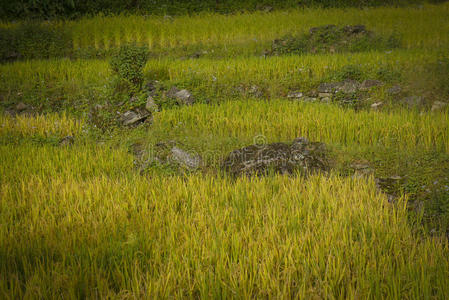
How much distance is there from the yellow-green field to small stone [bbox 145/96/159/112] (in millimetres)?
312

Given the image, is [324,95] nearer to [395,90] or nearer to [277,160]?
[395,90]

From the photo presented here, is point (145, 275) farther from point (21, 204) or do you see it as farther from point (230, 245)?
point (21, 204)

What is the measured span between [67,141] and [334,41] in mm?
6430

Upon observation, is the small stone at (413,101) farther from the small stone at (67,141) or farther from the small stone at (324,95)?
the small stone at (67,141)

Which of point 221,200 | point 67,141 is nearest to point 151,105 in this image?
point 67,141

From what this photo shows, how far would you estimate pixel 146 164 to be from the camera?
15.2 feet

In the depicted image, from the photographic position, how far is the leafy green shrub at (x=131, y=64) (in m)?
6.65

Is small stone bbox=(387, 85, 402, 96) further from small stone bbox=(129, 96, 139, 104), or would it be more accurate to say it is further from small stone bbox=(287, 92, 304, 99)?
small stone bbox=(129, 96, 139, 104)

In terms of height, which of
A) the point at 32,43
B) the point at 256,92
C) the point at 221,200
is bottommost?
the point at 221,200

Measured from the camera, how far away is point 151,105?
6.45m

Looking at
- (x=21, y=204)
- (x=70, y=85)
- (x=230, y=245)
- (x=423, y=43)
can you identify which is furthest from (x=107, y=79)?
(x=423, y=43)

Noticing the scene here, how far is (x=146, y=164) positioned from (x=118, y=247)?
6.87ft

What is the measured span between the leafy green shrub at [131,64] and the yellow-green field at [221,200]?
41 centimetres

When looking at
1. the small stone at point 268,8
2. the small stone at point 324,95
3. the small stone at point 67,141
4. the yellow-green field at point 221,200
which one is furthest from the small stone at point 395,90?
the small stone at point 268,8
